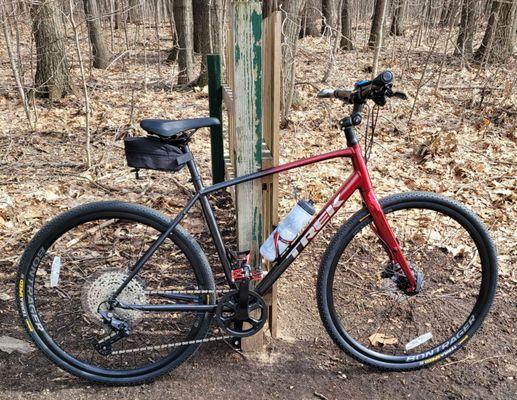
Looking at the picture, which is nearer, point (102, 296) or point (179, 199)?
point (102, 296)

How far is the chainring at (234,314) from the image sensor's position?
2270mm

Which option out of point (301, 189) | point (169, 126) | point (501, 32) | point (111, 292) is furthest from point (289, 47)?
point (501, 32)

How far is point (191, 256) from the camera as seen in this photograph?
7.17ft

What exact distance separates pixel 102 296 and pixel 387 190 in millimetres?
3129

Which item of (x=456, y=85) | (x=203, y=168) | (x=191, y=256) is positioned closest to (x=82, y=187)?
(x=203, y=168)

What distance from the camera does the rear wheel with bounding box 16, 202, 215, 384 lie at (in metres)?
2.14

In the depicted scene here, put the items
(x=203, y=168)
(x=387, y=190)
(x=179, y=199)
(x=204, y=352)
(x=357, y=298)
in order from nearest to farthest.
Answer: (x=204, y=352) → (x=357, y=298) → (x=179, y=199) → (x=387, y=190) → (x=203, y=168)

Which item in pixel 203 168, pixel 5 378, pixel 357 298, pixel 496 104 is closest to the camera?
pixel 5 378

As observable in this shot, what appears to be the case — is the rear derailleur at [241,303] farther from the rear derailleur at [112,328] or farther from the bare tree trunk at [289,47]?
the bare tree trunk at [289,47]

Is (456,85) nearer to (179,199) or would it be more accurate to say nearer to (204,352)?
(179,199)

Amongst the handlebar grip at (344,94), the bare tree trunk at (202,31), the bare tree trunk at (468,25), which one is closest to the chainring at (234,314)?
the handlebar grip at (344,94)

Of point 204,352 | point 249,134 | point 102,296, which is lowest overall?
point 204,352

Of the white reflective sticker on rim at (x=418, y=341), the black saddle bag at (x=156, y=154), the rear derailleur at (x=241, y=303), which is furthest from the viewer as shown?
the white reflective sticker on rim at (x=418, y=341)

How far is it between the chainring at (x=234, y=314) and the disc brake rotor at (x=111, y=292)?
1.36 feet
